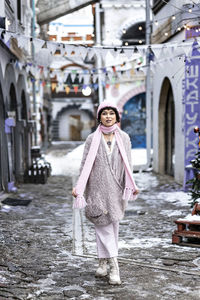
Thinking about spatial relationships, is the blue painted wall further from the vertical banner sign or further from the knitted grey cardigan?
the knitted grey cardigan

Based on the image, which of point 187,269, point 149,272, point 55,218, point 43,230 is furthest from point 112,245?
point 55,218

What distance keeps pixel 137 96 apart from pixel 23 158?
12.7m

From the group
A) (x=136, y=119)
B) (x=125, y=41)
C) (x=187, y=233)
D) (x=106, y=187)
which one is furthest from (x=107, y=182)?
(x=136, y=119)

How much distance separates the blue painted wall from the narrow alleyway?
666 inches

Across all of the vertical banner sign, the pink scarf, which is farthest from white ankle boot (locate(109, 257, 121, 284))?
the vertical banner sign

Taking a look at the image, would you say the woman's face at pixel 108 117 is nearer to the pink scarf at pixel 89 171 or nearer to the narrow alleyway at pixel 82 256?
the pink scarf at pixel 89 171

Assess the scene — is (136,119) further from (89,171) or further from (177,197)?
(89,171)

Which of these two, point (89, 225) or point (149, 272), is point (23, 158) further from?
point (149, 272)

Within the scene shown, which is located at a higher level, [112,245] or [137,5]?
[137,5]

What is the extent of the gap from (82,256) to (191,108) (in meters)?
6.77

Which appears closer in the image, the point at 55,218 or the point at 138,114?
the point at 55,218

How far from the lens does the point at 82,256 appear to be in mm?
6070

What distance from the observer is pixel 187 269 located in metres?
5.50

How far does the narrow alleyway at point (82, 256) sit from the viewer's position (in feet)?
15.7
